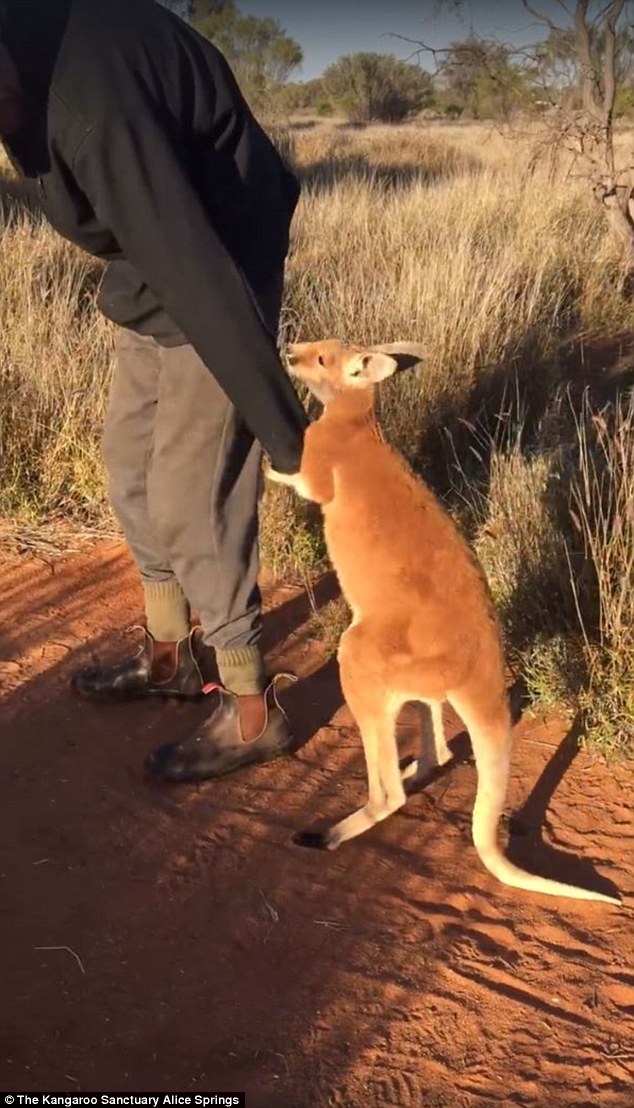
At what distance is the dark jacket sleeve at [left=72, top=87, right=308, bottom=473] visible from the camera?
239 cm

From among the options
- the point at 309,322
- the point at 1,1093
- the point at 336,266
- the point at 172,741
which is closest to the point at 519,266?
the point at 336,266

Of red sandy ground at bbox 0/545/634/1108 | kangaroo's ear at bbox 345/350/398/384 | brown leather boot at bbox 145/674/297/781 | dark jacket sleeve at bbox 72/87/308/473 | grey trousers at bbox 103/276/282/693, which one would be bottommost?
red sandy ground at bbox 0/545/634/1108

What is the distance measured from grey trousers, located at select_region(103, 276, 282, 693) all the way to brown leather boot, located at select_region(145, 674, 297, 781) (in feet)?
0.24

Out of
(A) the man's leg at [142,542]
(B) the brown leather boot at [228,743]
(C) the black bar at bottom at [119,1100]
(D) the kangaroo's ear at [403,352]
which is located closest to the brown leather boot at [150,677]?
(A) the man's leg at [142,542]

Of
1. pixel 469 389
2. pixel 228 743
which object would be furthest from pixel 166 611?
pixel 469 389

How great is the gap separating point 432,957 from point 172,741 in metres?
1.17

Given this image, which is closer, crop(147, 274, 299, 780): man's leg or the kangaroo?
the kangaroo

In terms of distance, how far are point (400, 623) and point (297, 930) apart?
0.84m

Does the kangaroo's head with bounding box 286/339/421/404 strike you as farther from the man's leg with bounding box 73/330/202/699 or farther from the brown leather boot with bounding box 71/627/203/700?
the brown leather boot with bounding box 71/627/203/700

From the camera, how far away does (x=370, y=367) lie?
311 cm

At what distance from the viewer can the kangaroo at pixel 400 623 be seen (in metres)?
2.71

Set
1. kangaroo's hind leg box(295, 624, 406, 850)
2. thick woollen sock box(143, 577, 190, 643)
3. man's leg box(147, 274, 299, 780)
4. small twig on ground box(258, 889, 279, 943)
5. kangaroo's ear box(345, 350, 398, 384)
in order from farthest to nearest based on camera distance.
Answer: thick woollen sock box(143, 577, 190, 643) < kangaroo's ear box(345, 350, 398, 384) < man's leg box(147, 274, 299, 780) < kangaroo's hind leg box(295, 624, 406, 850) < small twig on ground box(258, 889, 279, 943)

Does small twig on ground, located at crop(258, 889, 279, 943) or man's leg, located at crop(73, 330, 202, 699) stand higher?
man's leg, located at crop(73, 330, 202, 699)

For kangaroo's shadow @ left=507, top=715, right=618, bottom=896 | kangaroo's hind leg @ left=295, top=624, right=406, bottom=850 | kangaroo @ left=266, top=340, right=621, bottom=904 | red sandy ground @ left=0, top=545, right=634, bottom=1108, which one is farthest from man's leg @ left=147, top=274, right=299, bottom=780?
kangaroo's shadow @ left=507, top=715, right=618, bottom=896
